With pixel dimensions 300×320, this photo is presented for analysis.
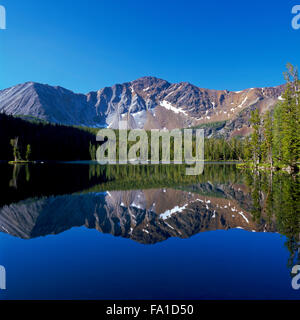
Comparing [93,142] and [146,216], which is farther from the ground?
[93,142]

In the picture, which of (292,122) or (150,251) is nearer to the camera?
(150,251)

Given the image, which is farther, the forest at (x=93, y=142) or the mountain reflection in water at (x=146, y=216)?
the forest at (x=93, y=142)

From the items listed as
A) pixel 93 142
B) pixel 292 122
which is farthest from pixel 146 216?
pixel 93 142

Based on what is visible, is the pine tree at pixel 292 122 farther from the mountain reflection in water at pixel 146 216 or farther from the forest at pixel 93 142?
the mountain reflection in water at pixel 146 216

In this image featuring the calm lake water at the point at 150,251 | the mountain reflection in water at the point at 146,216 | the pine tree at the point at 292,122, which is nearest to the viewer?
the calm lake water at the point at 150,251

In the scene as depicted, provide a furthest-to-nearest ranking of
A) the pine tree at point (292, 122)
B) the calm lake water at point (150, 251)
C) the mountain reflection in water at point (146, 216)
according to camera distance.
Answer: the pine tree at point (292, 122)
the mountain reflection in water at point (146, 216)
the calm lake water at point (150, 251)

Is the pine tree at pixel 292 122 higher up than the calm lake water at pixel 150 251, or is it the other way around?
the pine tree at pixel 292 122

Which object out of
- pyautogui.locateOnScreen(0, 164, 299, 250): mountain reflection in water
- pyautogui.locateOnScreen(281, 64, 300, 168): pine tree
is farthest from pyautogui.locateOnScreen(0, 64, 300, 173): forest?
pyautogui.locateOnScreen(0, 164, 299, 250): mountain reflection in water

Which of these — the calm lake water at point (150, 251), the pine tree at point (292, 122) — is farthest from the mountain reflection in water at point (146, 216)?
the pine tree at point (292, 122)

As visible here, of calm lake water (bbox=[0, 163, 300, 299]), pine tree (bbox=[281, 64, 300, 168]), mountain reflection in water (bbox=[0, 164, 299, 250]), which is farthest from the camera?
pine tree (bbox=[281, 64, 300, 168])

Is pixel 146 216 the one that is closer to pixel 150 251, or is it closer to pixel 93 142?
pixel 150 251

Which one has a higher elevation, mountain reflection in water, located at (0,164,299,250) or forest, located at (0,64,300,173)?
forest, located at (0,64,300,173)

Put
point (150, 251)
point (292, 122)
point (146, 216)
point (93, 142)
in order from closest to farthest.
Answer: point (150, 251) < point (146, 216) < point (292, 122) < point (93, 142)

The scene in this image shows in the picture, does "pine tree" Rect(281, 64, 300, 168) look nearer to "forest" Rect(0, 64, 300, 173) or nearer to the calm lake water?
"forest" Rect(0, 64, 300, 173)
